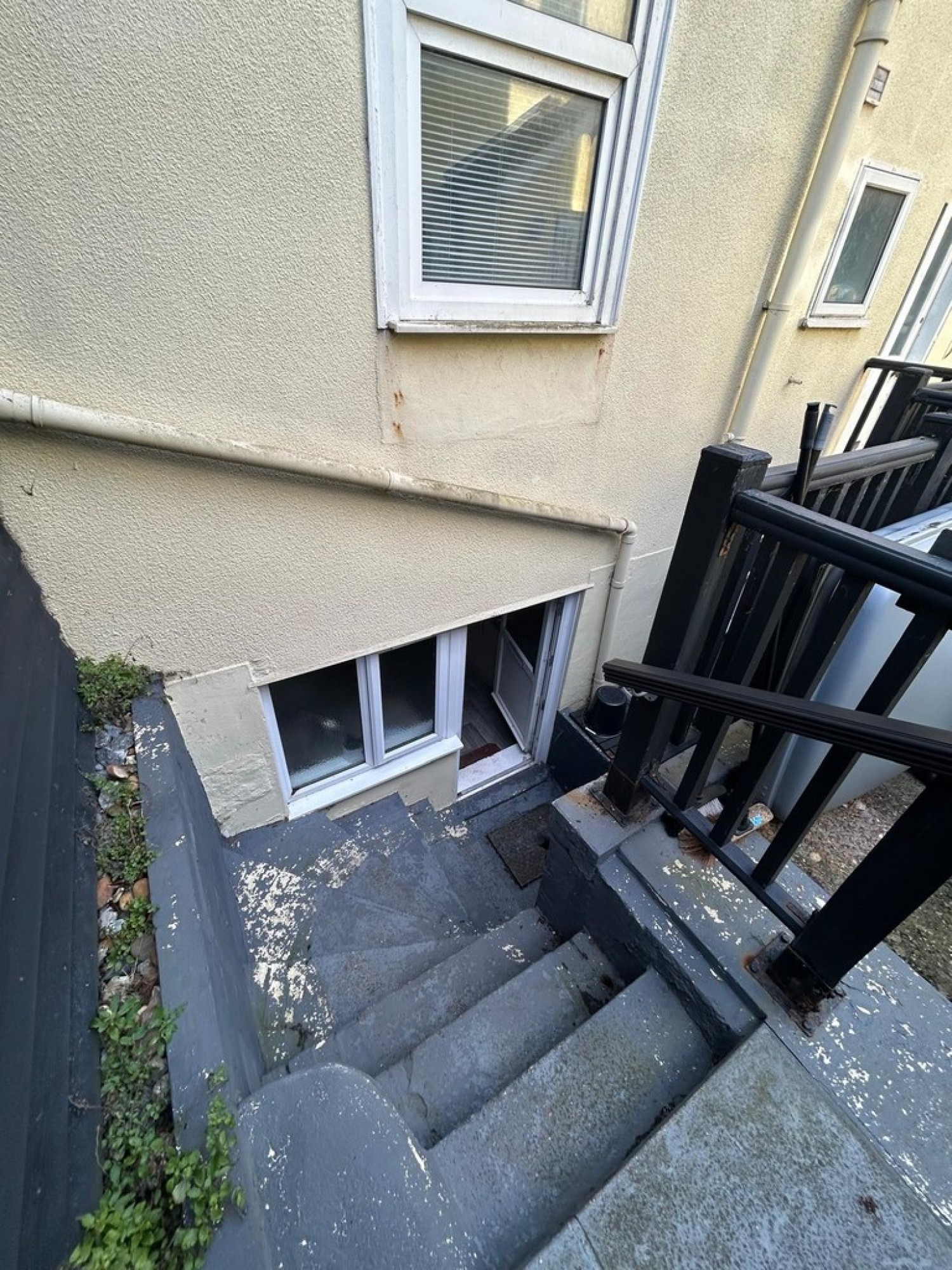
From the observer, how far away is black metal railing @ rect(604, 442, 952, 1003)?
1.01 metres

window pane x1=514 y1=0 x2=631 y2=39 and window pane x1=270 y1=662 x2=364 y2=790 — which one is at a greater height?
window pane x1=514 y1=0 x2=631 y2=39

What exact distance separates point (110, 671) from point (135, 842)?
80 centimetres

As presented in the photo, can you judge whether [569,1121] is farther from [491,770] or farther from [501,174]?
[501,174]

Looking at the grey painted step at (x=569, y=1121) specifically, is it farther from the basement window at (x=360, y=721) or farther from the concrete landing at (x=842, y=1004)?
the basement window at (x=360, y=721)

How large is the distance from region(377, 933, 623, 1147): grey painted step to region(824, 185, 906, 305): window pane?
433cm

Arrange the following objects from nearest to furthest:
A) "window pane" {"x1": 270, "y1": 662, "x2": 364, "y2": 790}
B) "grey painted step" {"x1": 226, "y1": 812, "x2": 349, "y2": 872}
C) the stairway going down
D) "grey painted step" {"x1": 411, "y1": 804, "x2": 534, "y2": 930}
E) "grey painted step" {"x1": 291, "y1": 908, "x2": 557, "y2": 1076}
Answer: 1. the stairway going down
2. "grey painted step" {"x1": 291, "y1": 908, "x2": 557, "y2": 1076}
3. "grey painted step" {"x1": 226, "y1": 812, "x2": 349, "y2": 872}
4. "window pane" {"x1": 270, "y1": 662, "x2": 364, "y2": 790}
5. "grey painted step" {"x1": 411, "y1": 804, "x2": 534, "y2": 930}

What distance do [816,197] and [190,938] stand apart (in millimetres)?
4375

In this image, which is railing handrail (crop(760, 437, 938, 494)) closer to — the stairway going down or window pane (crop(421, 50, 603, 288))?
window pane (crop(421, 50, 603, 288))

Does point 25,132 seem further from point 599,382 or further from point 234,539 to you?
point 599,382

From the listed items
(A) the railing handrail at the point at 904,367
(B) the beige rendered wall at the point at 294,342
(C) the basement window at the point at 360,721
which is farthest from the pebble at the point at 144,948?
(A) the railing handrail at the point at 904,367

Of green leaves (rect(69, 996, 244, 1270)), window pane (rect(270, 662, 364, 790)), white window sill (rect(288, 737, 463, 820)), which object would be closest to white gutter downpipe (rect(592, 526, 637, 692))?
white window sill (rect(288, 737, 463, 820))

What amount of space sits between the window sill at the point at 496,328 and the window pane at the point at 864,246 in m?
2.21

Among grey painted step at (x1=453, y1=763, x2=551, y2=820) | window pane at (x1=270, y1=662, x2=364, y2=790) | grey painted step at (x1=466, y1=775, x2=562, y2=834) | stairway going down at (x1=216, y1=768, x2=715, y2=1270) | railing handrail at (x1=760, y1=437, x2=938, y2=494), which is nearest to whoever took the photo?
stairway going down at (x1=216, y1=768, x2=715, y2=1270)

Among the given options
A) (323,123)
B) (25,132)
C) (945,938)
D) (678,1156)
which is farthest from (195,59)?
(945,938)
